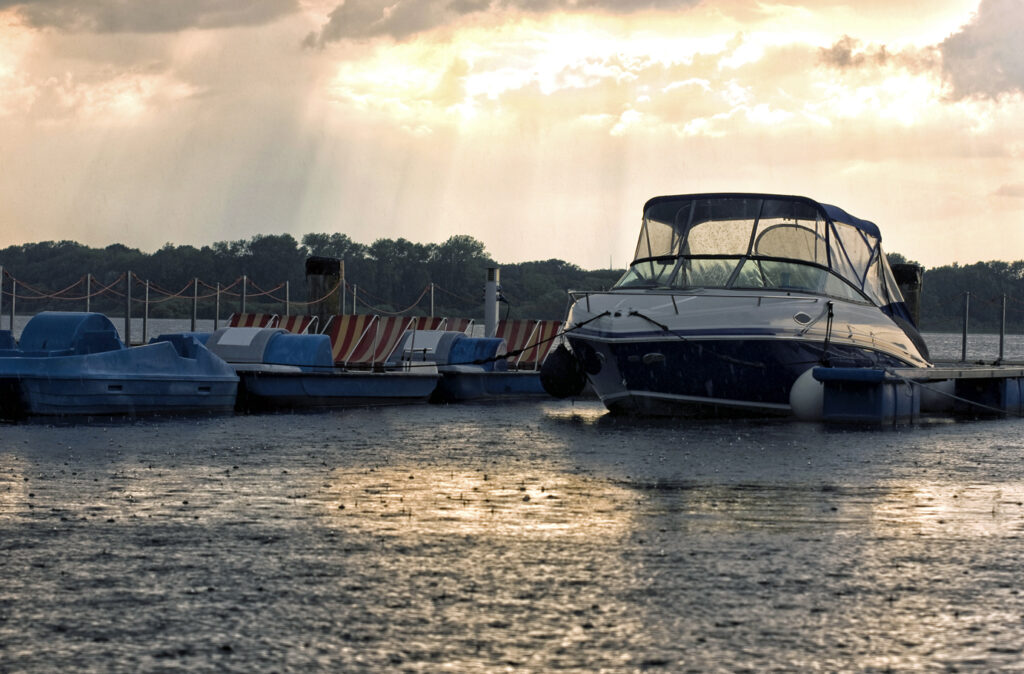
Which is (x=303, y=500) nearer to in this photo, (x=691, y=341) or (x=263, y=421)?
(x=263, y=421)

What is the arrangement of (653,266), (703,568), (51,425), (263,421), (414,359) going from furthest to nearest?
(414,359)
(653,266)
(263,421)
(51,425)
(703,568)

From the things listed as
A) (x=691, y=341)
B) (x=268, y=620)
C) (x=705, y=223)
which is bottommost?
(x=268, y=620)

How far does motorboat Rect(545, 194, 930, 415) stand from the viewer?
2062 cm

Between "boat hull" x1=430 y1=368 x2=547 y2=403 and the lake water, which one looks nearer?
the lake water

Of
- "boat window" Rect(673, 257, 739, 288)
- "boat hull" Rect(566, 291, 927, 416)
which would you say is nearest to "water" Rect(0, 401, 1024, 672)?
"boat hull" Rect(566, 291, 927, 416)

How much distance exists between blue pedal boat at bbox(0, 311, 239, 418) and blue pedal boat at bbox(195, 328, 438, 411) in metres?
1.21

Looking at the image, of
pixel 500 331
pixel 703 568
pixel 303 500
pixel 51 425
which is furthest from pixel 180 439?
pixel 500 331

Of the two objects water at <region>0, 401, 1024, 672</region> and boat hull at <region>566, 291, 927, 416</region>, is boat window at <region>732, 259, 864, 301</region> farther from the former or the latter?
water at <region>0, 401, 1024, 672</region>

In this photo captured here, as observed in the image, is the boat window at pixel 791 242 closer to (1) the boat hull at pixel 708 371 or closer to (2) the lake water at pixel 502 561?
(1) the boat hull at pixel 708 371

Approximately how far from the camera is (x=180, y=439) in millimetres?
15797

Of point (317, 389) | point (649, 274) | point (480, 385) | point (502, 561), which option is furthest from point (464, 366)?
point (502, 561)

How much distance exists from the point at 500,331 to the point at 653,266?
790cm

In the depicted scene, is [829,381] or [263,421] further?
[829,381]

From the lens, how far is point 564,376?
77.0ft
